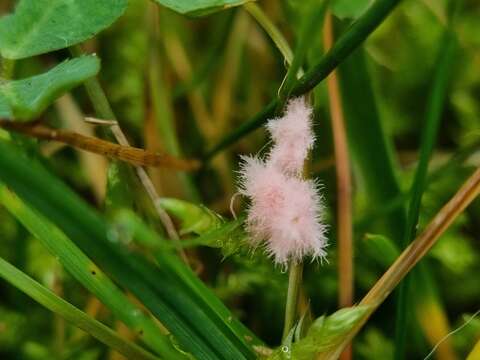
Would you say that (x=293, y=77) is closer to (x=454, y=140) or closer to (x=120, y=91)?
(x=454, y=140)

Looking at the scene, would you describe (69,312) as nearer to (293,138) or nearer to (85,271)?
(85,271)

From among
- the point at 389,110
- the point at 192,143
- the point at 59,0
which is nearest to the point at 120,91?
the point at 192,143

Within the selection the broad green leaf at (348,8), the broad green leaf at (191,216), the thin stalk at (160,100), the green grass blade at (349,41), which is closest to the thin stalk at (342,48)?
the green grass blade at (349,41)

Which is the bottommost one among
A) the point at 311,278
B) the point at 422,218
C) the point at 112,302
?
the point at 311,278

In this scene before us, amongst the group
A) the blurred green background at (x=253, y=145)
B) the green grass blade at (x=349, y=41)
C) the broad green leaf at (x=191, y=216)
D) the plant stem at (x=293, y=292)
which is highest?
the green grass blade at (x=349, y=41)

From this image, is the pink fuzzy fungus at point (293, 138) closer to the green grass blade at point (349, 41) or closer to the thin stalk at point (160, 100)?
the green grass blade at point (349, 41)

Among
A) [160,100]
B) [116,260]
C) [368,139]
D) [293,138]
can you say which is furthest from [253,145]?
[116,260]
